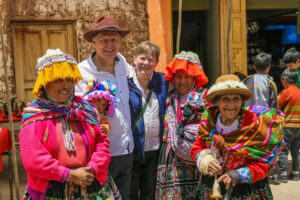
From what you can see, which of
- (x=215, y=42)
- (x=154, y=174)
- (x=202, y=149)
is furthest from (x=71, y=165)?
(x=215, y=42)

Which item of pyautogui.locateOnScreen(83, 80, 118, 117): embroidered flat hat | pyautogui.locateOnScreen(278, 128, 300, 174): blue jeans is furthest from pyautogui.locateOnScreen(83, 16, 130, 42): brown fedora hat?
pyautogui.locateOnScreen(278, 128, 300, 174): blue jeans

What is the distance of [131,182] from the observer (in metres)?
3.43

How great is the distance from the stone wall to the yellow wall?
0.55ft

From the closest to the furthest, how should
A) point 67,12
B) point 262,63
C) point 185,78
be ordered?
point 185,78
point 262,63
point 67,12

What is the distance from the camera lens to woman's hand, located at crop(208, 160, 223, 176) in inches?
103

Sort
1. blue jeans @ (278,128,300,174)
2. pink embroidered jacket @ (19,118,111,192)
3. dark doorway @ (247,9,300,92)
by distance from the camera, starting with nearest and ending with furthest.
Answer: pink embroidered jacket @ (19,118,111,192), blue jeans @ (278,128,300,174), dark doorway @ (247,9,300,92)

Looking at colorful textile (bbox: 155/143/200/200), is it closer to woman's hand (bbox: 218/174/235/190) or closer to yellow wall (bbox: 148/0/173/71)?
woman's hand (bbox: 218/174/235/190)

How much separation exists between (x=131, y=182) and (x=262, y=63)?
2.39 m

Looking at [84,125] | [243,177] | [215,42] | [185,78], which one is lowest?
[243,177]

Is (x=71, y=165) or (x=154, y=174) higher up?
(x=71, y=165)

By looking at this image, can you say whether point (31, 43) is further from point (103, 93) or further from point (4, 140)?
point (103, 93)

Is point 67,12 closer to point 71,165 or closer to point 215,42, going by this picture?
point 215,42

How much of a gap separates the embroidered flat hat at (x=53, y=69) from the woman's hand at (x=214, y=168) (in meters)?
1.02

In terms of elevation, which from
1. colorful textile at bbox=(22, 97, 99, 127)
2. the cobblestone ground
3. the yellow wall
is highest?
the yellow wall
